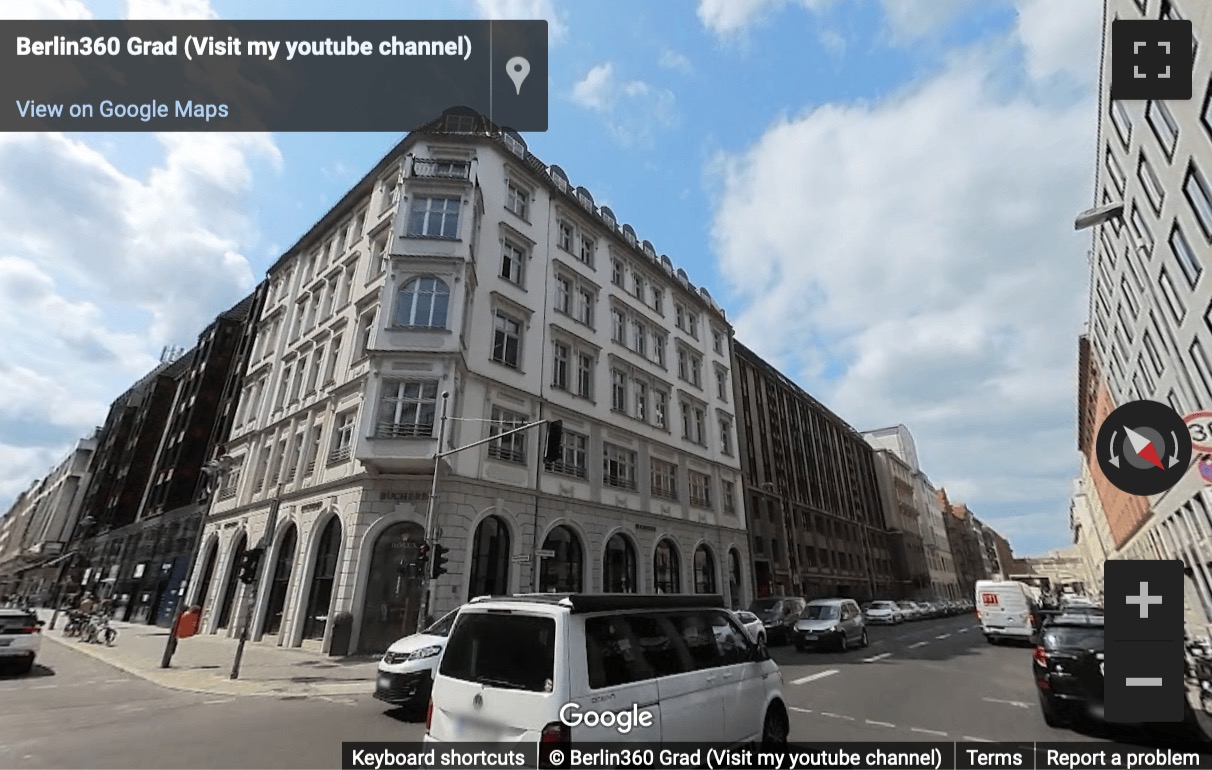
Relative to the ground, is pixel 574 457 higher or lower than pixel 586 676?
higher

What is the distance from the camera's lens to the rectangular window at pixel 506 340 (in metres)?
21.8

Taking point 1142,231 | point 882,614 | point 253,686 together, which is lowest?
point 253,686

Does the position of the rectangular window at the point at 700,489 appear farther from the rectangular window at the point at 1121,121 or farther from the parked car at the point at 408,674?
the rectangular window at the point at 1121,121

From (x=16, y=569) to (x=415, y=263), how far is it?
89.9 m

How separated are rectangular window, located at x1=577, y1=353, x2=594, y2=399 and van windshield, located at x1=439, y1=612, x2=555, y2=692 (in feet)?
64.9

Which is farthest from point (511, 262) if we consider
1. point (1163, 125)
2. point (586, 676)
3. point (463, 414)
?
point (1163, 125)

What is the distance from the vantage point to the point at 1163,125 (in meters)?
18.3

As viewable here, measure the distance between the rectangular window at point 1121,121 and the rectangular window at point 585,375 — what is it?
24.3m

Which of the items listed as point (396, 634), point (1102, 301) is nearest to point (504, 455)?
point (396, 634)

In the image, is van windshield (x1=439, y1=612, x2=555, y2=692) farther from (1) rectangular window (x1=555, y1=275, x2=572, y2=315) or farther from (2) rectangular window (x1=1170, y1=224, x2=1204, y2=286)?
(2) rectangular window (x1=1170, y1=224, x2=1204, y2=286)

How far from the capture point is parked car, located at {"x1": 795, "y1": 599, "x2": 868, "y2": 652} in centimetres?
1780

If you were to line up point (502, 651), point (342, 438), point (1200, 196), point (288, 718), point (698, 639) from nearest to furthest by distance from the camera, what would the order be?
point (502, 651) < point (698, 639) < point (288, 718) < point (1200, 196) < point (342, 438)

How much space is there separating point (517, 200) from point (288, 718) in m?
22.4

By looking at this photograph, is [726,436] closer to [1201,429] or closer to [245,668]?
[1201,429]
